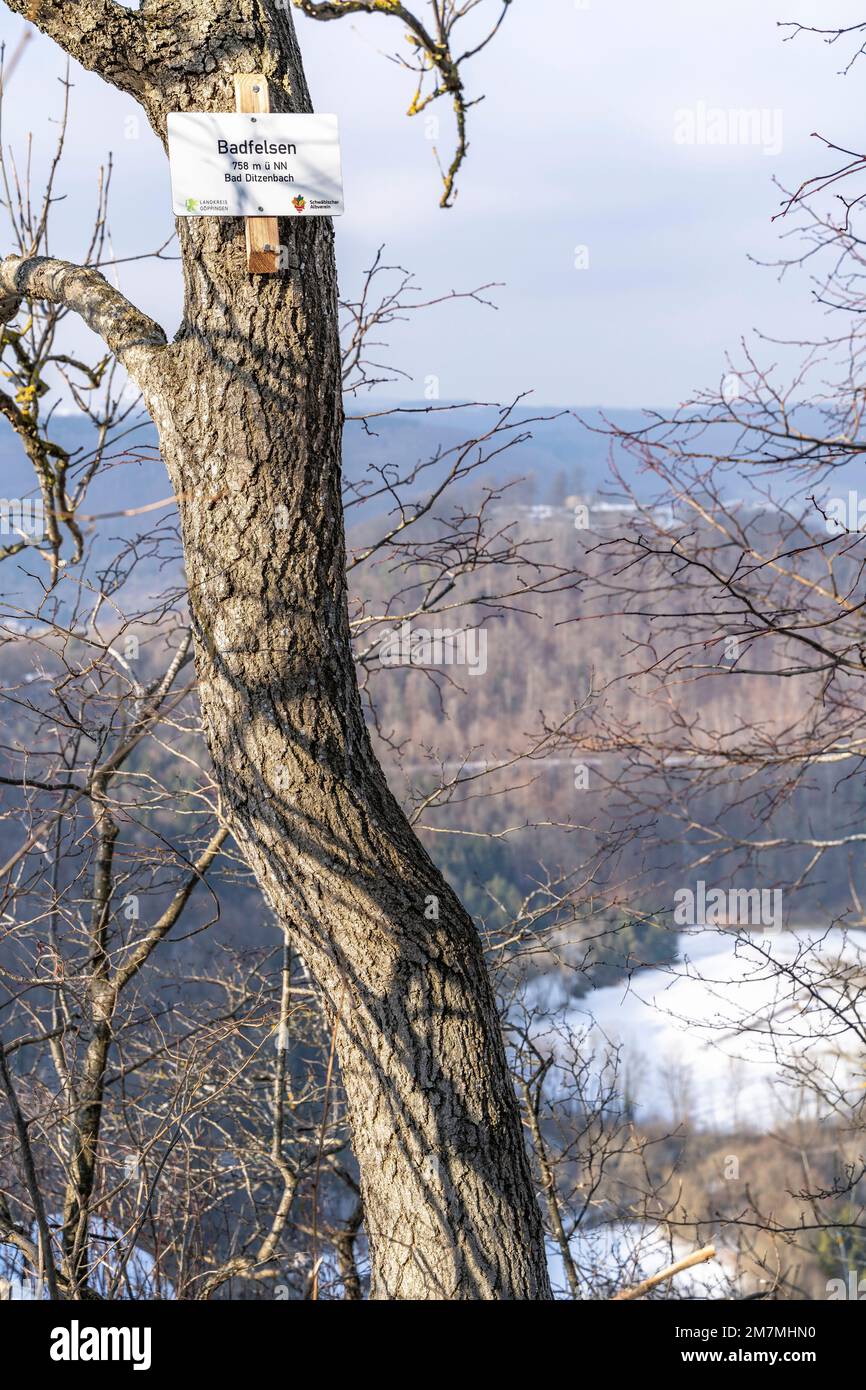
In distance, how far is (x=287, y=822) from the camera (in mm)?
1967

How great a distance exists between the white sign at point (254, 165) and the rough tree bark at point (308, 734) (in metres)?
0.07

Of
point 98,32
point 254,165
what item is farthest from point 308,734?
point 98,32

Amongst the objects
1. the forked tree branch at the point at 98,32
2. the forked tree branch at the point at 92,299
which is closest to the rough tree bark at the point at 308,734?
the forked tree branch at the point at 98,32

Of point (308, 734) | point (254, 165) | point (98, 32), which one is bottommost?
point (308, 734)

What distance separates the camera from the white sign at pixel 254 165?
6.20ft

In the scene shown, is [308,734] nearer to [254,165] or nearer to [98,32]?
[254,165]

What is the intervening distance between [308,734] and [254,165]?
1.04 metres

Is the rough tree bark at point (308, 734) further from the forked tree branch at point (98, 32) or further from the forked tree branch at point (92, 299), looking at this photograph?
the forked tree branch at point (92, 299)

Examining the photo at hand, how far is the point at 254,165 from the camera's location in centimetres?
191

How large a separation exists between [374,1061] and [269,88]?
1817mm

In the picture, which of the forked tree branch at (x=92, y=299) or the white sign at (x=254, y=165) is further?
the forked tree branch at (x=92, y=299)

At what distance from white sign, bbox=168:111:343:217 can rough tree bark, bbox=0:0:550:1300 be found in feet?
0.22
